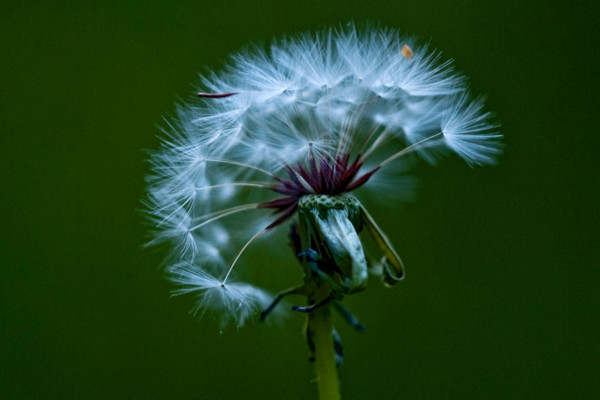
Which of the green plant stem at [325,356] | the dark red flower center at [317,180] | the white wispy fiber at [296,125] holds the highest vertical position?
the white wispy fiber at [296,125]

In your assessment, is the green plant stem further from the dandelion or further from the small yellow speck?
the small yellow speck

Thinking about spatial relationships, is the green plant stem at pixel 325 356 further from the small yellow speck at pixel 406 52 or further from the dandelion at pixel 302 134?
the small yellow speck at pixel 406 52

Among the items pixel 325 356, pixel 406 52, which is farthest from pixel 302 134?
pixel 325 356

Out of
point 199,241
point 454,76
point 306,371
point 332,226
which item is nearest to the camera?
point 332,226

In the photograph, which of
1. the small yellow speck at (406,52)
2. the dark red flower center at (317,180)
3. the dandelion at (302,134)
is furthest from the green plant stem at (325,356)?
the small yellow speck at (406,52)

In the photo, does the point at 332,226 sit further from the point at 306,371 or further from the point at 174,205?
the point at 306,371

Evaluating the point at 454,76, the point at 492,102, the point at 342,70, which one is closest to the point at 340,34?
the point at 342,70

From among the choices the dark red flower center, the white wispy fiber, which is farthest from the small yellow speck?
the dark red flower center
